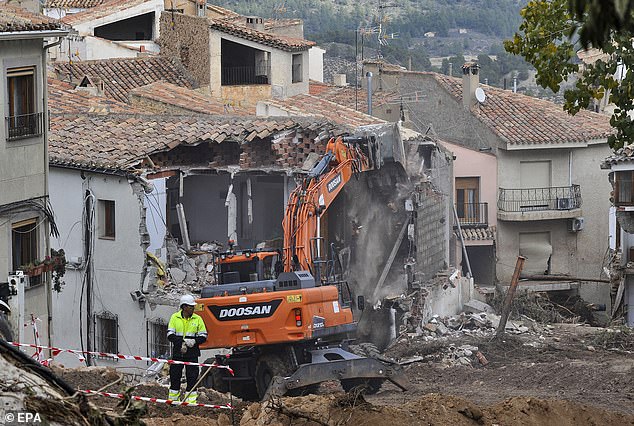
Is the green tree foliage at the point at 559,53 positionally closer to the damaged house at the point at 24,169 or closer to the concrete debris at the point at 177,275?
the damaged house at the point at 24,169

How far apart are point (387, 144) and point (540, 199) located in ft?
61.3

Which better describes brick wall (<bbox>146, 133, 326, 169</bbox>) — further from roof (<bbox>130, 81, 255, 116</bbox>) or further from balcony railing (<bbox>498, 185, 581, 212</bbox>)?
balcony railing (<bbox>498, 185, 581, 212</bbox>)

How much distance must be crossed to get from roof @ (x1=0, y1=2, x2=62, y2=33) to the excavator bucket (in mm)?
7295

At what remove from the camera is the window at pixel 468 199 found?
45.9 meters

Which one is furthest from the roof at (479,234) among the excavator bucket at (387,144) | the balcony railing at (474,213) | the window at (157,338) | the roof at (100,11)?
the window at (157,338)

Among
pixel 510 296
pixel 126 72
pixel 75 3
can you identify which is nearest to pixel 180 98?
pixel 126 72

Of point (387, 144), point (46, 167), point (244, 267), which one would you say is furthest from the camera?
point (387, 144)

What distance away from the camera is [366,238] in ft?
97.3

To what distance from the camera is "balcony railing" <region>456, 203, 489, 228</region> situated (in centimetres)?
4588

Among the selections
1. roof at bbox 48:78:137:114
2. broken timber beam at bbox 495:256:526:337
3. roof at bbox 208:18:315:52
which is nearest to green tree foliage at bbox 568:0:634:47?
broken timber beam at bbox 495:256:526:337

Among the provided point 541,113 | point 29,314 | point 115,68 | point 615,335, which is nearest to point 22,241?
point 29,314

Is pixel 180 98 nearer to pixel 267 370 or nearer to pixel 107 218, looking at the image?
pixel 107 218

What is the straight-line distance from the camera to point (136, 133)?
28156mm

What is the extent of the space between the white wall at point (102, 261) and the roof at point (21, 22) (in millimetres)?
4537
